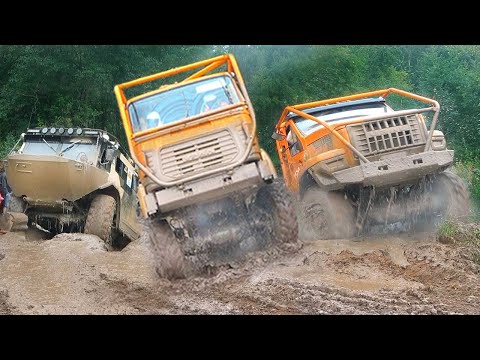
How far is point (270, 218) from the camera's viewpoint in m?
8.27

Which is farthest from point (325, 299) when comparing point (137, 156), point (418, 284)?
point (137, 156)

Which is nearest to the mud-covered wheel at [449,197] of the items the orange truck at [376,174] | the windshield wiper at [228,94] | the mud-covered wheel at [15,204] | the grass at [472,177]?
the orange truck at [376,174]

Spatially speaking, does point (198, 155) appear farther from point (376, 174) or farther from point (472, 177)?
point (472, 177)

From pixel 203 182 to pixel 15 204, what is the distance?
528 cm

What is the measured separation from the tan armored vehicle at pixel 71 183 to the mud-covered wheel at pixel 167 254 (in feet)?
13.3

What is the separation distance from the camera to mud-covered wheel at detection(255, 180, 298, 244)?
320 inches

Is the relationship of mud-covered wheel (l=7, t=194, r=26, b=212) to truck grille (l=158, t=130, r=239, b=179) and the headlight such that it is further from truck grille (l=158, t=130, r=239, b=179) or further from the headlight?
the headlight

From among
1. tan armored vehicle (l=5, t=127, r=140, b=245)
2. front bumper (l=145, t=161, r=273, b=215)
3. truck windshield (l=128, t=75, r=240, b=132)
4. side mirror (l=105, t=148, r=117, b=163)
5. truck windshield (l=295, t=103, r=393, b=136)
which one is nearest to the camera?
front bumper (l=145, t=161, r=273, b=215)

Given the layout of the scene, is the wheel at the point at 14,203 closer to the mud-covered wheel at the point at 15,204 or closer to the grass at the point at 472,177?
the mud-covered wheel at the point at 15,204

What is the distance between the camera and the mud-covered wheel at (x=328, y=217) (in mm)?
9539

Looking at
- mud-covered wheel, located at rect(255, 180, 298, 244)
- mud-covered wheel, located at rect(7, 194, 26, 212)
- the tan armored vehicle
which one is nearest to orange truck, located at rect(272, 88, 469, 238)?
mud-covered wheel, located at rect(255, 180, 298, 244)

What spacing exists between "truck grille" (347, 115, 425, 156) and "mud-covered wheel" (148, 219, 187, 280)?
2946 millimetres

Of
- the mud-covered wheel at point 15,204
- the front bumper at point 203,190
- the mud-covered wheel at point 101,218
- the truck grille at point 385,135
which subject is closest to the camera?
the front bumper at point 203,190

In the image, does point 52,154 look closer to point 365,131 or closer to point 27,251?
point 27,251
